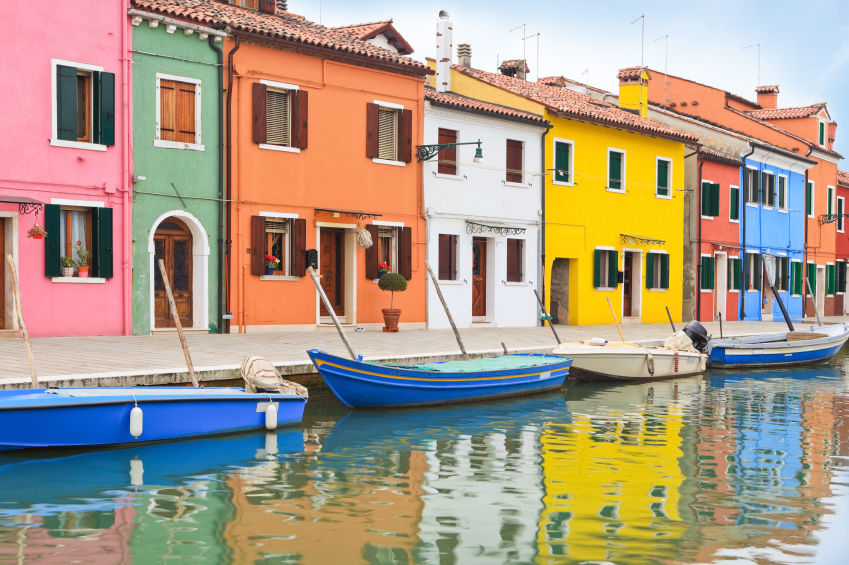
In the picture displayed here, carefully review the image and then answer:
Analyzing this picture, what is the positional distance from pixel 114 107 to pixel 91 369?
24.2ft

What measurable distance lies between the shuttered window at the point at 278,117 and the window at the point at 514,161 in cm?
675

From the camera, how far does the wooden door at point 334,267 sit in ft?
69.1

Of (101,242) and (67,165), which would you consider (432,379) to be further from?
(67,165)

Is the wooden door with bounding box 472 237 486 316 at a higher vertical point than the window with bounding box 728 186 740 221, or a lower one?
lower

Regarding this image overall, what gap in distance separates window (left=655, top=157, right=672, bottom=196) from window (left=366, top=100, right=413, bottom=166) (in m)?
10.4

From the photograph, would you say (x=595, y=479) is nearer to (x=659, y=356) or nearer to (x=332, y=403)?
(x=332, y=403)

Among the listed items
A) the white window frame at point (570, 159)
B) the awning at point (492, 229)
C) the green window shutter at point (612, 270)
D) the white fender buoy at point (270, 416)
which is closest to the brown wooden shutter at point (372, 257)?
the awning at point (492, 229)

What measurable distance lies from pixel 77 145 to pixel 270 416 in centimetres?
829

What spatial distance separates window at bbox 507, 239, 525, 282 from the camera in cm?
2488

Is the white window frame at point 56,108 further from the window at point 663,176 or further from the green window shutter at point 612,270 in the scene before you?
the window at point 663,176

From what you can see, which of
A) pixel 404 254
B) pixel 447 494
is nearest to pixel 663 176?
pixel 404 254

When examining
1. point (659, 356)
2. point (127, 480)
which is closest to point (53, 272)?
point (127, 480)

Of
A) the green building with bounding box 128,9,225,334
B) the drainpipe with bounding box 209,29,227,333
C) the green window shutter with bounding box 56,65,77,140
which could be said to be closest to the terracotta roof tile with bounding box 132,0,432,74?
the green building with bounding box 128,9,225,334

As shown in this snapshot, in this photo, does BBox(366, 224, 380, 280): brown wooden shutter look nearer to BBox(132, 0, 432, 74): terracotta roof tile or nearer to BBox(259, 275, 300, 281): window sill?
BBox(259, 275, 300, 281): window sill
